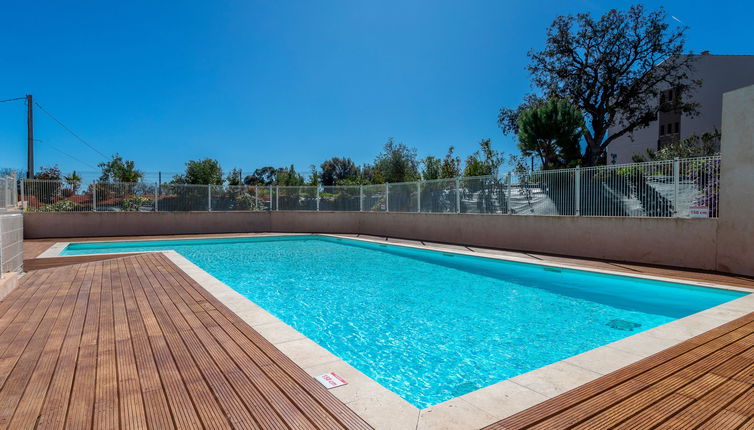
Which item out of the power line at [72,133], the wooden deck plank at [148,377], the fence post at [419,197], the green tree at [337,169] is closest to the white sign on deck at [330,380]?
the wooden deck plank at [148,377]

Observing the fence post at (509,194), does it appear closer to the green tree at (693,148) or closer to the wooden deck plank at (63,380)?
the wooden deck plank at (63,380)

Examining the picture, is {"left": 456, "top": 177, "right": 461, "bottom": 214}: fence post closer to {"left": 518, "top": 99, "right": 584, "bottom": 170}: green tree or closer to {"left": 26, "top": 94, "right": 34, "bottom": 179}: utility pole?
{"left": 518, "top": 99, "right": 584, "bottom": 170}: green tree

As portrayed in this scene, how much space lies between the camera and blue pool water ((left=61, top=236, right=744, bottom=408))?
3984mm

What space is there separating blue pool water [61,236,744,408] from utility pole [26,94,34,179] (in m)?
16.7

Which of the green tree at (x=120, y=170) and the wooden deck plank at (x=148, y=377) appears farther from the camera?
the green tree at (x=120, y=170)

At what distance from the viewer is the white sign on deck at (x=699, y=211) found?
24.6 feet

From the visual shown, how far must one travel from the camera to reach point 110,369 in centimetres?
275

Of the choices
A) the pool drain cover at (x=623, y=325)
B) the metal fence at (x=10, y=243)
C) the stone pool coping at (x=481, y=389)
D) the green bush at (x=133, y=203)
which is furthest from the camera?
the green bush at (x=133, y=203)

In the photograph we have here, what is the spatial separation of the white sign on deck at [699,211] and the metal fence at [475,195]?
0.02m

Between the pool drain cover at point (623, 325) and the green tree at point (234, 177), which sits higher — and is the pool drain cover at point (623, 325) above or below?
below

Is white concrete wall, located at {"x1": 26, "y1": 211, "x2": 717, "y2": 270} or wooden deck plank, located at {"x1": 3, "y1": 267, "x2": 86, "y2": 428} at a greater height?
white concrete wall, located at {"x1": 26, "y1": 211, "x2": 717, "y2": 270}

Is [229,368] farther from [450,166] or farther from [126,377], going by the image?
[450,166]

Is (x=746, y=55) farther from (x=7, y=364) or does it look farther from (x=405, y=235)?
(x=7, y=364)

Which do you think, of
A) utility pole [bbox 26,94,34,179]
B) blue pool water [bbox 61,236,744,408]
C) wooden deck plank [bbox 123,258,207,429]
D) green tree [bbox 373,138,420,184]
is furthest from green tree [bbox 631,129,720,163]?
utility pole [bbox 26,94,34,179]
